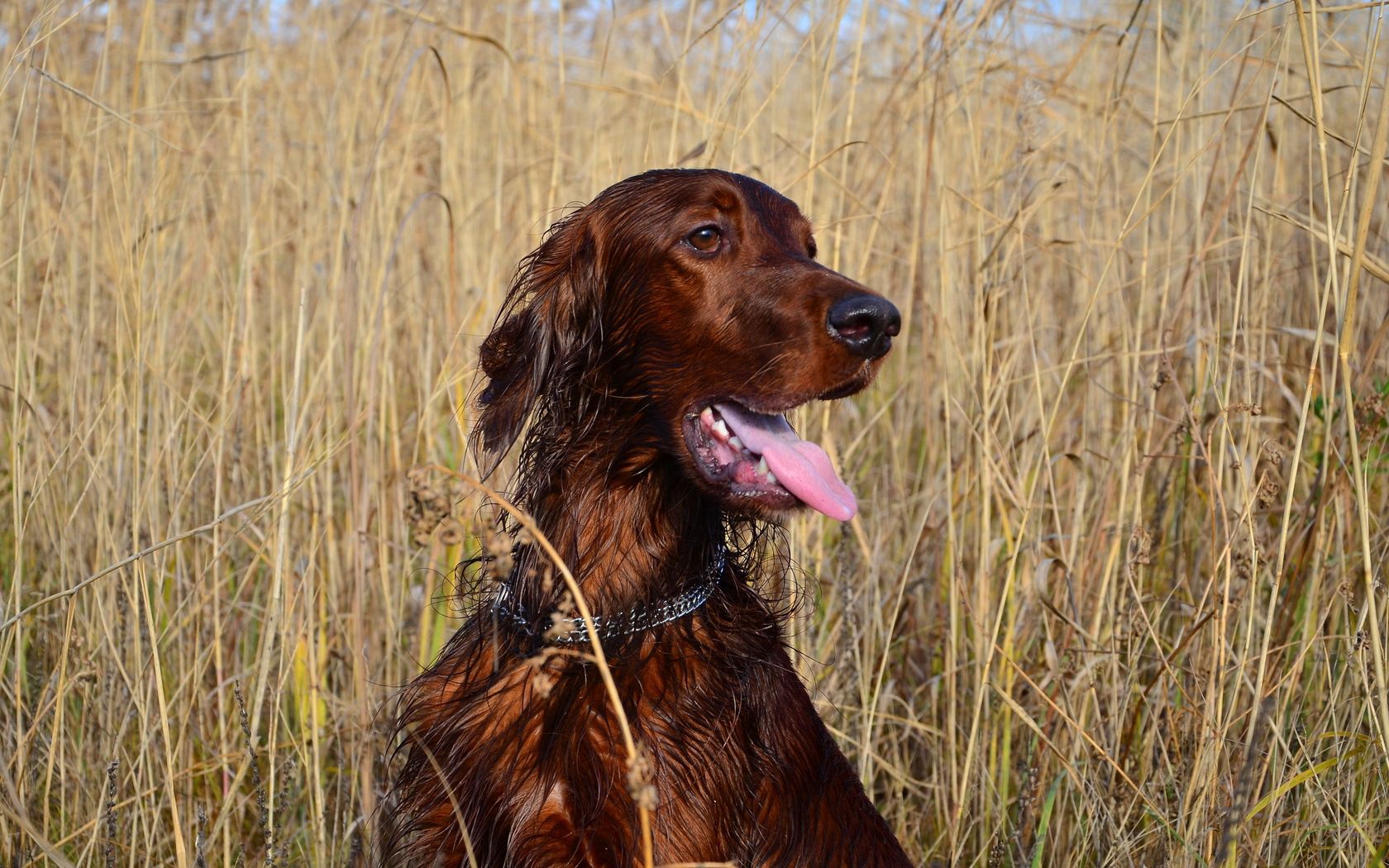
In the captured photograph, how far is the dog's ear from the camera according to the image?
200 centimetres

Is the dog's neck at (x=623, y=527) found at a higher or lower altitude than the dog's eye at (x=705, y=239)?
lower

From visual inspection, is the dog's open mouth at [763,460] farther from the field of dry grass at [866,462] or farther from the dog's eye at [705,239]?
the field of dry grass at [866,462]

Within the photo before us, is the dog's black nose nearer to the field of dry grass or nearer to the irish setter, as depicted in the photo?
the irish setter

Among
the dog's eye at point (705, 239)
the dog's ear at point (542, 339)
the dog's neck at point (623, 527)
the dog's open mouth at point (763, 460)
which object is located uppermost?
the dog's eye at point (705, 239)

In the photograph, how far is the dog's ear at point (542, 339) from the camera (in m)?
2.00

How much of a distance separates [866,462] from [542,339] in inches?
76.6

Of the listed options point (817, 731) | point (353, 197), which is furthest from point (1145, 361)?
point (353, 197)

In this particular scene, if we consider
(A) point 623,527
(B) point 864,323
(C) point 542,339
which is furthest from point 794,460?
(C) point 542,339

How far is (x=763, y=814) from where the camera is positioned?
74.7 inches

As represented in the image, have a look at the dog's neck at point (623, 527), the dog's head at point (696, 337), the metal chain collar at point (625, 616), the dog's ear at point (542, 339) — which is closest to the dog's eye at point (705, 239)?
the dog's head at point (696, 337)

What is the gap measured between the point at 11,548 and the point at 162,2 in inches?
79.3

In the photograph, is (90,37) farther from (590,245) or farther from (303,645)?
(590,245)

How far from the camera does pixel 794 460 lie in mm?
1824

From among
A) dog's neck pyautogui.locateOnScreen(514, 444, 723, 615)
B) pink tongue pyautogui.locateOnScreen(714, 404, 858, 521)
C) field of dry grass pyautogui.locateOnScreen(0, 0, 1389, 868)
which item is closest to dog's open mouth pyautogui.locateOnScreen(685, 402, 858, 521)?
pink tongue pyautogui.locateOnScreen(714, 404, 858, 521)
